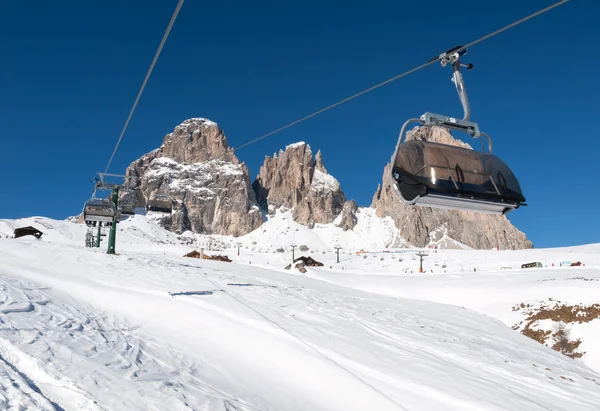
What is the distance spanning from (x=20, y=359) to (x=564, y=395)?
10002 millimetres

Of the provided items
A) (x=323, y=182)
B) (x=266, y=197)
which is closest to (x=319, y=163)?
(x=323, y=182)

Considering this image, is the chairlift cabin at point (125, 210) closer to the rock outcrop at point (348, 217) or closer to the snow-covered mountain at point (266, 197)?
the snow-covered mountain at point (266, 197)

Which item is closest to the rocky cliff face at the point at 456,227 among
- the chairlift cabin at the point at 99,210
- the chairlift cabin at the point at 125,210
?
the chairlift cabin at the point at 125,210

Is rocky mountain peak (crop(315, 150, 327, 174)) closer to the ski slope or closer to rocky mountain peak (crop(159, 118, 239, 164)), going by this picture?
rocky mountain peak (crop(159, 118, 239, 164))

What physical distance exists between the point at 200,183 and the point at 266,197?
29.5 metres

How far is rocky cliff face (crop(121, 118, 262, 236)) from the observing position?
548 feet

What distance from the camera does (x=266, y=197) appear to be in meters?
190

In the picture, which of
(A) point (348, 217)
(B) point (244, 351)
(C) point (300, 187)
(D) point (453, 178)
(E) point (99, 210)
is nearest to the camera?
(D) point (453, 178)

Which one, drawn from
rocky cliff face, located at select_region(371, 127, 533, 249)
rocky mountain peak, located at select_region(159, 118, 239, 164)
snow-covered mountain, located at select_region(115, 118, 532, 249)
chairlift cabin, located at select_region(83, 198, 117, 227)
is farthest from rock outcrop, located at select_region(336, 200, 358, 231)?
chairlift cabin, located at select_region(83, 198, 117, 227)

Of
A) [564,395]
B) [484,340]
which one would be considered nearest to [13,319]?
[564,395]

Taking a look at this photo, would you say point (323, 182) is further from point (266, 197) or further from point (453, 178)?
point (453, 178)

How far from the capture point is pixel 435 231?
15188 cm

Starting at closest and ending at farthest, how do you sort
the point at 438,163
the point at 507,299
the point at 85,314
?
the point at 438,163, the point at 85,314, the point at 507,299

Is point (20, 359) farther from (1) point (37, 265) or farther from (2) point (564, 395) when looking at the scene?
(1) point (37, 265)
